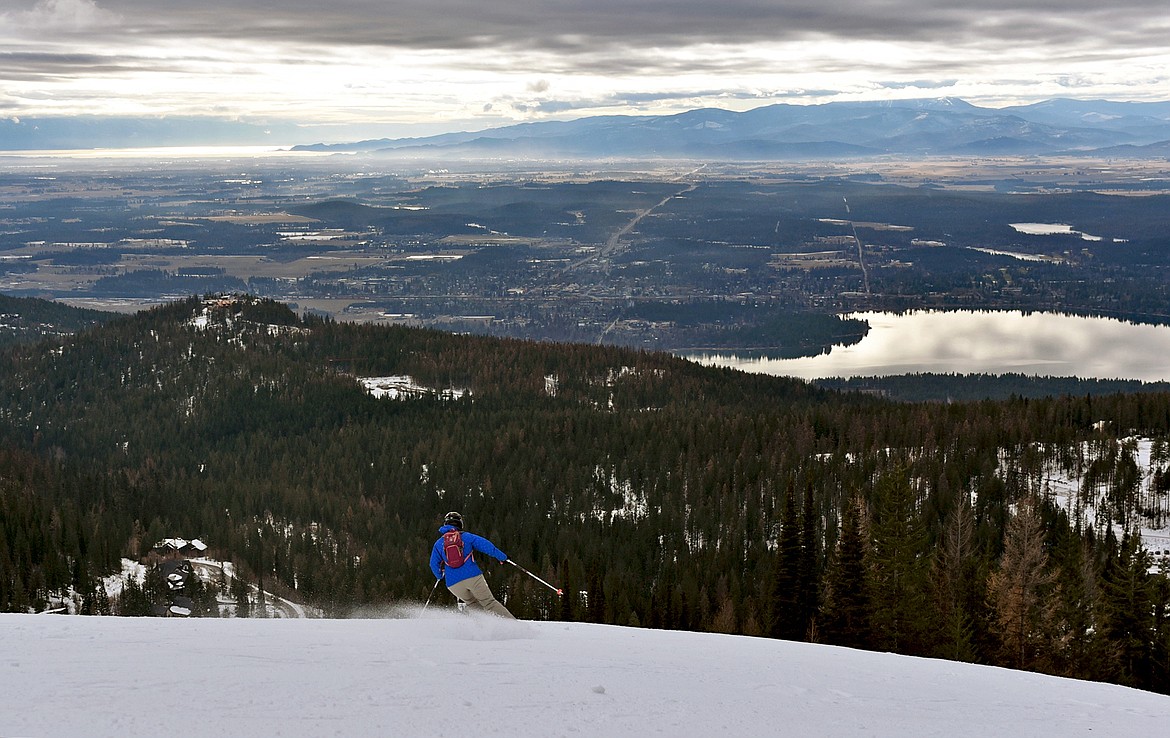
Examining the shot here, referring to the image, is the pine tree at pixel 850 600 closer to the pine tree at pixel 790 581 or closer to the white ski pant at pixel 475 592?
the pine tree at pixel 790 581

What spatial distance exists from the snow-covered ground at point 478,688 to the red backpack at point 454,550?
1.59m

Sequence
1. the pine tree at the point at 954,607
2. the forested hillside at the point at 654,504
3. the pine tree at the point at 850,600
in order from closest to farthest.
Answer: the pine tree at the point at 954,607, the pine tree at the point at 850,600, the forested hillside at the point at 654,504

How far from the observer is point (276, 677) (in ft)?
68.1

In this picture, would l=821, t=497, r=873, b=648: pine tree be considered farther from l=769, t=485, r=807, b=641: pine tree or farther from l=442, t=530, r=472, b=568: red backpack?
l=442, t=530, r=472, b=568: red backpack

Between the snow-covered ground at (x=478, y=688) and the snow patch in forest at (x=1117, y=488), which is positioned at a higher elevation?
the snow-covered ground at (x=478, y=688)

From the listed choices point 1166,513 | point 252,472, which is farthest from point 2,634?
point 252,472

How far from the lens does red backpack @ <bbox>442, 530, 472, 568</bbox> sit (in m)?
28.6

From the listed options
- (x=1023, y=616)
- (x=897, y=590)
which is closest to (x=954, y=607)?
(x=897, y=590)

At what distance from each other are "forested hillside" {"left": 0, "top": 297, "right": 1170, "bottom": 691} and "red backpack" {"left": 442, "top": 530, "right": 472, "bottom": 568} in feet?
105

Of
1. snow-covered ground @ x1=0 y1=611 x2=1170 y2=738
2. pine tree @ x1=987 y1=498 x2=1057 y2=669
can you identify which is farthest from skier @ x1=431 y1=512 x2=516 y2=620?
pine tree @ x1=987 y1=498 x2=1057 y2=669

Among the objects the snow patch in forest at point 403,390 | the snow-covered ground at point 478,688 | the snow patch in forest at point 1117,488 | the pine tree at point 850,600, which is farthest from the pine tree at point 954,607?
the snow patch in forest at point 403,390

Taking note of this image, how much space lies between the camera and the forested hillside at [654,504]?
56625 mm

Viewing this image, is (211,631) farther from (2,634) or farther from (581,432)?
(581,432)

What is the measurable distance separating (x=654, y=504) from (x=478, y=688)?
9844 cm
